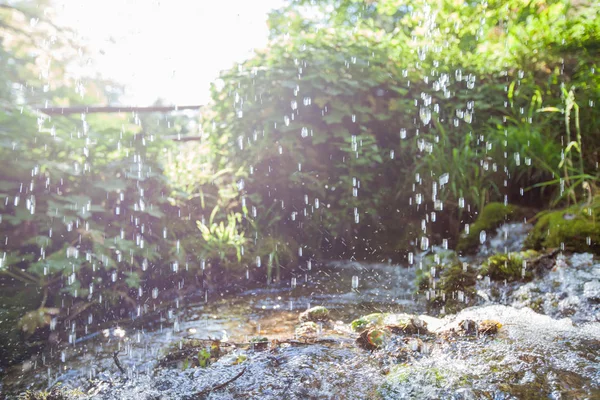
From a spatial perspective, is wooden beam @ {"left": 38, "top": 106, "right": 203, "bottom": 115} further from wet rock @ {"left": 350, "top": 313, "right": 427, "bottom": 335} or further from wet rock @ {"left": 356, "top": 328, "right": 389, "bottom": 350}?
wet rock @ {"left": 356, "top": 328, "right": 389, "bottom": 350}

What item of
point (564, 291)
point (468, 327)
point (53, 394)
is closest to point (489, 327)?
point (468, 327)

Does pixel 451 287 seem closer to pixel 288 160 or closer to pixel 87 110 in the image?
pixel 288 160

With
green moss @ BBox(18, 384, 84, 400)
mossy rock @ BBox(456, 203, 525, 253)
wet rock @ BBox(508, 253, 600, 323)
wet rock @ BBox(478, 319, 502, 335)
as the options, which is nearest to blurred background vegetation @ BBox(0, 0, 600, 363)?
mossy rock @ BBox(456, 203, 525, 253)

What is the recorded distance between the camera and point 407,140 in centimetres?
586

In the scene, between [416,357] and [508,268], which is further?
[508,268]

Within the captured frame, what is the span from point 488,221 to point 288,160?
264cm

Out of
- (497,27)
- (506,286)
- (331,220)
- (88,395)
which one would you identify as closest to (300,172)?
(331,220)

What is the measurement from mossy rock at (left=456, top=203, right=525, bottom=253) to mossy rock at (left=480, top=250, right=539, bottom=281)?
1177 mm

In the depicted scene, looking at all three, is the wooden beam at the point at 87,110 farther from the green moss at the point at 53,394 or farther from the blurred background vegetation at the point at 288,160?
the green moss at the point at 53,394

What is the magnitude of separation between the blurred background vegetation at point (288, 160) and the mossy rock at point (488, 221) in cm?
27

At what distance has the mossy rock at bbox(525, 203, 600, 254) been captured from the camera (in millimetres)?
3579

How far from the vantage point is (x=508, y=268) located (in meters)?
3.45

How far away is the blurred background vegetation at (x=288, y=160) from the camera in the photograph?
12.0ft

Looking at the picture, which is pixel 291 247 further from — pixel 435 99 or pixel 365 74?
pixel 435 99
